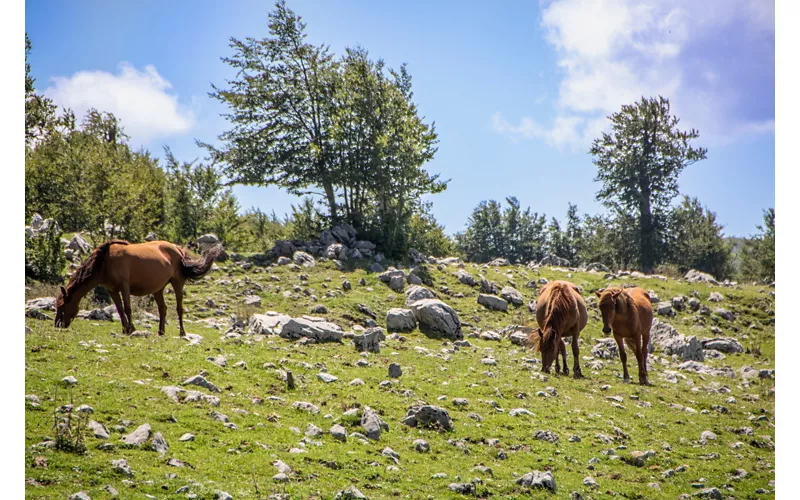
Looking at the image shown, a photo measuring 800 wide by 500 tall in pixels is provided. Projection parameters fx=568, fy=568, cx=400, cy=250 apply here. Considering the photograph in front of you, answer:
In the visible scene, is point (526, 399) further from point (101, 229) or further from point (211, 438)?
point (101, 229)

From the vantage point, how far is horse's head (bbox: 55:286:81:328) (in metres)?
15.8

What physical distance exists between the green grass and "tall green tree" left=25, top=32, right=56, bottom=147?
657 inches

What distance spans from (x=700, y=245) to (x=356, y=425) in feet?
187

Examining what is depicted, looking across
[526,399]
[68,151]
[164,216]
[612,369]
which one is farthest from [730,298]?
[68,151]

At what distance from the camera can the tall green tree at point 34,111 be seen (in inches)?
1287

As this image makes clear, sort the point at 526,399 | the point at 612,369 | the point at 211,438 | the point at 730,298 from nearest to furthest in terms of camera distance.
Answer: the point at 211,438 < the point at 526,399 < the point at 612,369 < the point at 730,298

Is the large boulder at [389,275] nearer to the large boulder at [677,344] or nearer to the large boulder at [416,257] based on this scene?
the large boulder at [416,257]

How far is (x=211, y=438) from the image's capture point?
901 cm

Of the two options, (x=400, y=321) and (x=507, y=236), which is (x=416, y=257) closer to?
(x=400, y=321)

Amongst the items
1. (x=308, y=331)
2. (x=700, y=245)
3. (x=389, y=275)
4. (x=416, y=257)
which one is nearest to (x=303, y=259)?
(x=389, y=275)

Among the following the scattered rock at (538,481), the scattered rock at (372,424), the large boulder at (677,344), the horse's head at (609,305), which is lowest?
the large boulder at (677,344)

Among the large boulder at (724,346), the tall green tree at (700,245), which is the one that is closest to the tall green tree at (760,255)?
the tall green tree at (700,245)

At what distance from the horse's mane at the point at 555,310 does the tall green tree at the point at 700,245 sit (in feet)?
144
